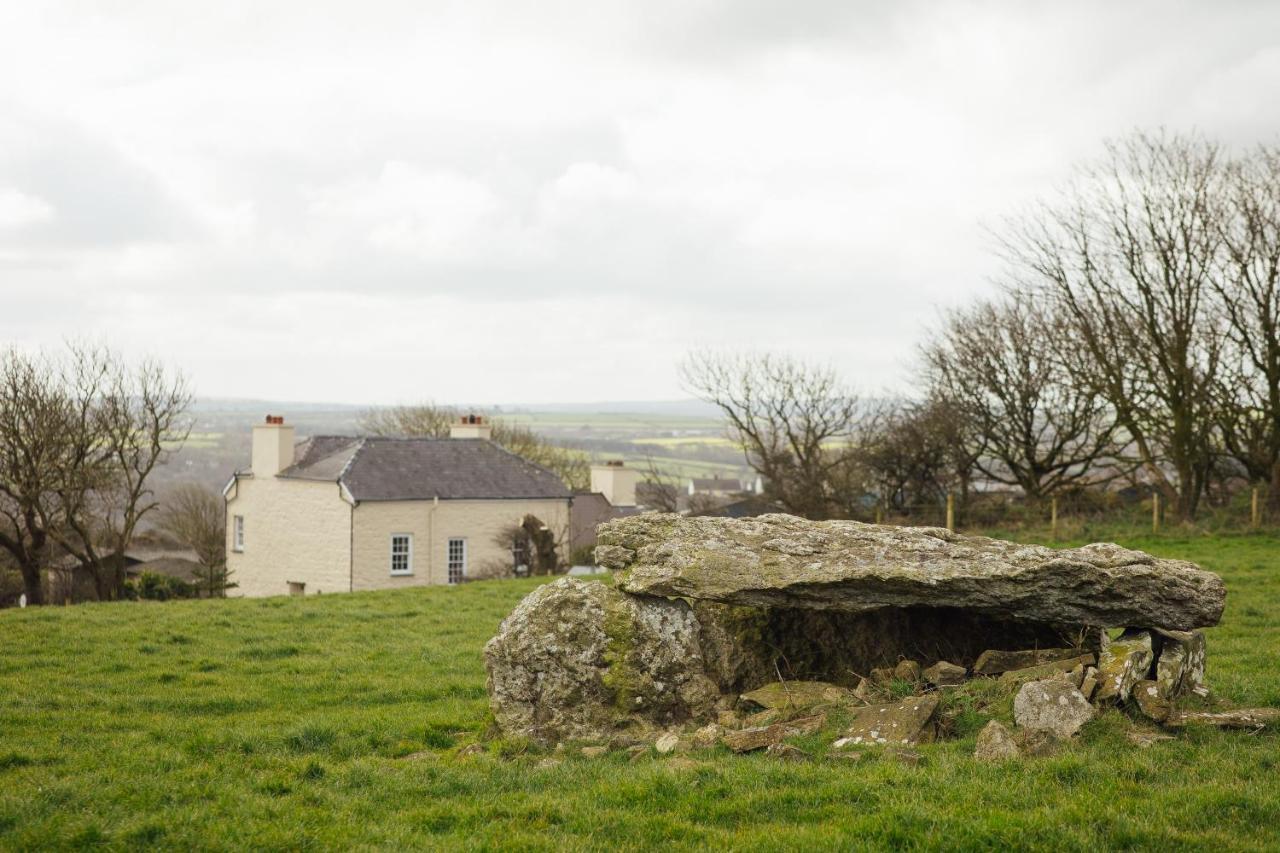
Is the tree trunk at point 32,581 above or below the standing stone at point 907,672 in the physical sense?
below

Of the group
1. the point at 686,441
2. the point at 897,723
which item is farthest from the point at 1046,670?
the point at 686,441

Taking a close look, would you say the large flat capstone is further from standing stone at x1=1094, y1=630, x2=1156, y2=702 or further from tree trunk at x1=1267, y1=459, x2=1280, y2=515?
tree trunk at x1=1267, y1=459, x2=1280, y2=515

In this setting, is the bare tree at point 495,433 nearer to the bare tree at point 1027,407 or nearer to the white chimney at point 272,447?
the white chimney at point 272,447

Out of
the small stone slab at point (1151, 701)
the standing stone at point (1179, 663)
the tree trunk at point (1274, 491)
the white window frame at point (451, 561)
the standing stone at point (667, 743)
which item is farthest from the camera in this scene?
the white window frame at point (451, 561)

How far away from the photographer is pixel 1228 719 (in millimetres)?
10180

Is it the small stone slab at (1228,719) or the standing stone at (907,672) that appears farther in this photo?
the standing stone at (907,672)

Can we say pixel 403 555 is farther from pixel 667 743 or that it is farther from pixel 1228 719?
pixel 1228 719

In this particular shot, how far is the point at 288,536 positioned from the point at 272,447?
152 inches

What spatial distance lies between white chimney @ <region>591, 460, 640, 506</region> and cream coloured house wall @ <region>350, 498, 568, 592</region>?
712 centimetres

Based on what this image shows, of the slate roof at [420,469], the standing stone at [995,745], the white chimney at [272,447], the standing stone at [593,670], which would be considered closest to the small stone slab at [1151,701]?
the standing stone at [995,745]

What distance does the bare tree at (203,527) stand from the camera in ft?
159

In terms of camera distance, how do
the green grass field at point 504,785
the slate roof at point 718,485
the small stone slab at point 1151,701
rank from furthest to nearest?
the slate roof at point 718,485 < the small stone slab at point 1151,701 < the green grass field at point 504,785

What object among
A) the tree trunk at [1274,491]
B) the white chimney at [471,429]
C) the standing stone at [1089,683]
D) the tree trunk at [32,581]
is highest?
the white chimney at [471,429]

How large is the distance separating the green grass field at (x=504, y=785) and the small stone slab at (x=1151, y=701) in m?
0.40
